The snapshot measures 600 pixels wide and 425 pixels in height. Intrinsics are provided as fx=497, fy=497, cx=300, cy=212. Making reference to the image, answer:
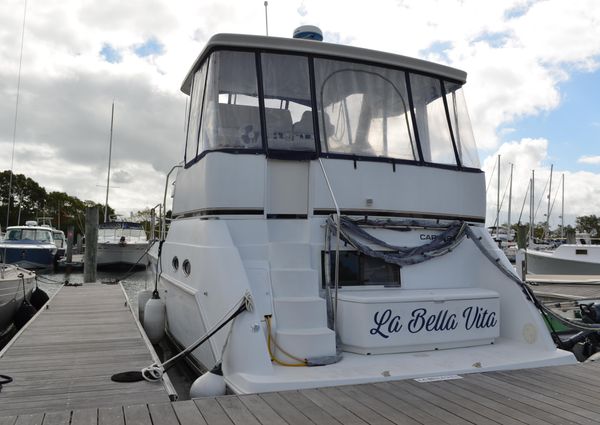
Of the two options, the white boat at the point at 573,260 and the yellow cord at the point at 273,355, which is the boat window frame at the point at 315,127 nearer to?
the yellow cord at the point at 273,355

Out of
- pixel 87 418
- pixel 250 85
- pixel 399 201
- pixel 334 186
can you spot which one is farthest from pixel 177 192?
pixel 87 418

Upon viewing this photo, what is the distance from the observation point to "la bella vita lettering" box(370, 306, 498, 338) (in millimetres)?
5020

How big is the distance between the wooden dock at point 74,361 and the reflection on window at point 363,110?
340cm

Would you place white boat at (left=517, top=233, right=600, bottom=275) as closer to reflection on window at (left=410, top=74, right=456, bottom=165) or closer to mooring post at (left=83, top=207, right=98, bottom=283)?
reflection on window at (left=410, top=74, right=456, bottom=165)

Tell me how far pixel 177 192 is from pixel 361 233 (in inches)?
128

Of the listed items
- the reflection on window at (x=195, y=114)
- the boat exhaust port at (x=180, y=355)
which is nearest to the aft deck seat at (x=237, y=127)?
the reflection on window at (x=195, y=114)

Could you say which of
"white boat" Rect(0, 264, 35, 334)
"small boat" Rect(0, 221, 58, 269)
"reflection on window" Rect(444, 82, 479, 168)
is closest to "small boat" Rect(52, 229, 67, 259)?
"small boat" Rect(0, 221, 58, 269)

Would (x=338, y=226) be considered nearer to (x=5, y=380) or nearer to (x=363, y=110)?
(x=363, y=110)

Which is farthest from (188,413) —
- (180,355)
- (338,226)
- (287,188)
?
(287,188)

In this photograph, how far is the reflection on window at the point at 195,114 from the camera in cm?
658

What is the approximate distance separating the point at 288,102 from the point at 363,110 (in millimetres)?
1037

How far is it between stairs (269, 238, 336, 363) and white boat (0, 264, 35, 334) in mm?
7268

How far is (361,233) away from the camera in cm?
573

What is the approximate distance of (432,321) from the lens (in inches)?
206
